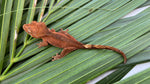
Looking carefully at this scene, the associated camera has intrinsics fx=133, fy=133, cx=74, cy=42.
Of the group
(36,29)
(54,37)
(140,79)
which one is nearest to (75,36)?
(54,37)

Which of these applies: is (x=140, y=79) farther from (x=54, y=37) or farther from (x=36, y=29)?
(x=36, y=29)

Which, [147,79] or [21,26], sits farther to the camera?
[21,26]

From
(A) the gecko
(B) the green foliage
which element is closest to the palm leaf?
(B) the green foliage

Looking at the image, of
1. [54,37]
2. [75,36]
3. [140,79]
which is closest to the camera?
[140,79]

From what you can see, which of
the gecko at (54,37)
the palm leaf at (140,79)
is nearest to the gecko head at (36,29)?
the gecko at (54,37)

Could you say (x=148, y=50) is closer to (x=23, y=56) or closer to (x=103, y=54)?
(x=103, y=54)

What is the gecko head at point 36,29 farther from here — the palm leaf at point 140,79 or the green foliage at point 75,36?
the palm leaf at point 140,79

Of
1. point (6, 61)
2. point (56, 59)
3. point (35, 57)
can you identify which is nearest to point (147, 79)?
point (56, 59)
